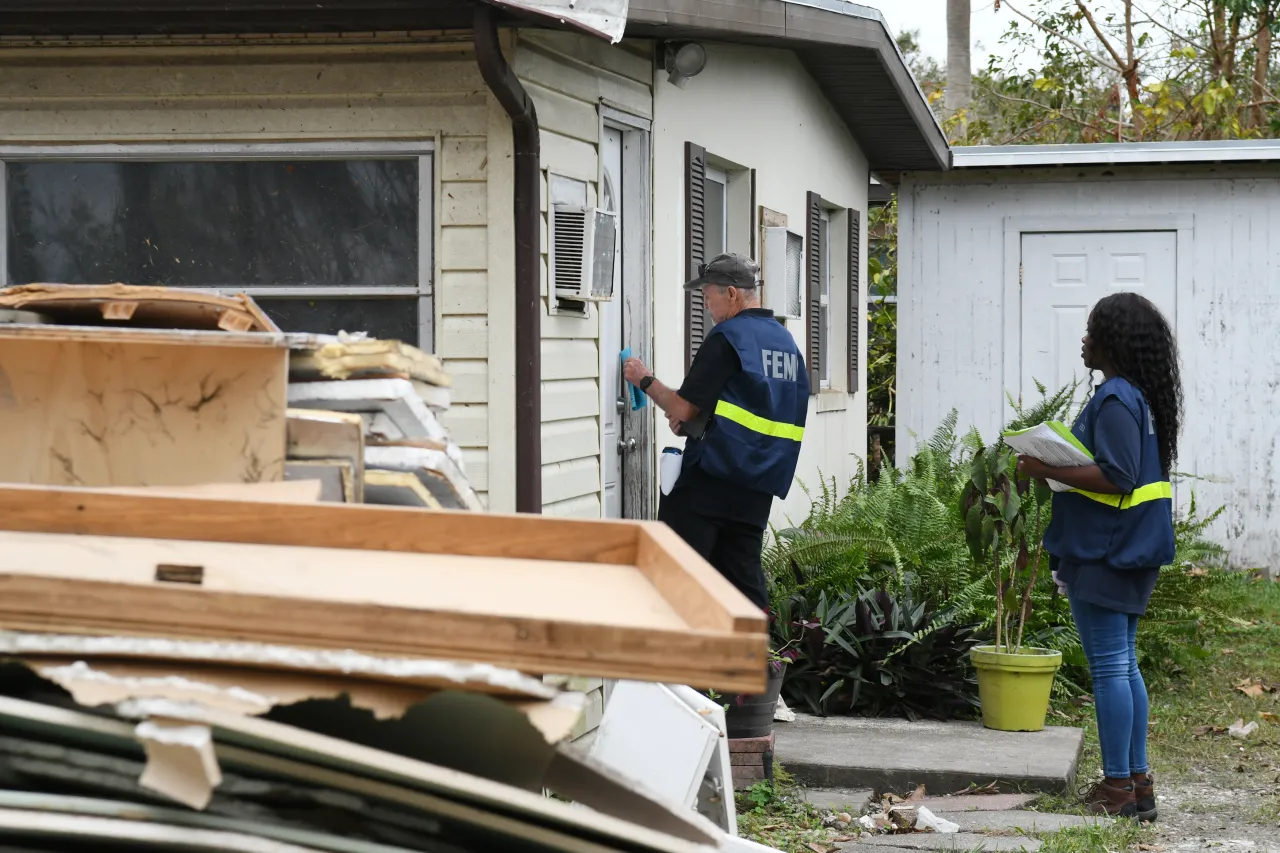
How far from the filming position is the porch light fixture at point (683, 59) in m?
7.16

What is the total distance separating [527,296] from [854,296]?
628 cm

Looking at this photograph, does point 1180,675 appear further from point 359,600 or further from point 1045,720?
point 359,600

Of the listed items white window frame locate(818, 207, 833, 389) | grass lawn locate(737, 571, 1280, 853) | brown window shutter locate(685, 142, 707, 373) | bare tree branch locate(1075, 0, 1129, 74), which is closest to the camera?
grass lawn locate(737, 571, 1280, 853)

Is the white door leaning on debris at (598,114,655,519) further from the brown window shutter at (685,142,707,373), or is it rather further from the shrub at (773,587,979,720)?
the shrub at (773,587,979,720)

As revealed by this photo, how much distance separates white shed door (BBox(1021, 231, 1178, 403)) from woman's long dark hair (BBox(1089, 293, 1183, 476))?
6412 mm

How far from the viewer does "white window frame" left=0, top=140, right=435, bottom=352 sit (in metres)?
5.85

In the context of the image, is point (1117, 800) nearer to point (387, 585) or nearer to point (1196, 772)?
point (1196, 772)

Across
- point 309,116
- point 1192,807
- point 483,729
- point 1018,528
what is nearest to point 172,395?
point 483,729

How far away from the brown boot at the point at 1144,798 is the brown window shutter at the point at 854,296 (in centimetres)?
611

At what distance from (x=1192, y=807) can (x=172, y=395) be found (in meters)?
4.58

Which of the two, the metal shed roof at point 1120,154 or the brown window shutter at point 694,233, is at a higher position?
the metal shed roof at point 1120,154

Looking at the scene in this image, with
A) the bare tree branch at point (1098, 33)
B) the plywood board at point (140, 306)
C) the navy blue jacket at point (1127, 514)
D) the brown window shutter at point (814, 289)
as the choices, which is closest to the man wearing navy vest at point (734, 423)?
the navy blue jacket at point (1127, 514)

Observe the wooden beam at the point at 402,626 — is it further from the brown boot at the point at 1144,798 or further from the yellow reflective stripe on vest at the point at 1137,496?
the brown boot at the point at 1144,798

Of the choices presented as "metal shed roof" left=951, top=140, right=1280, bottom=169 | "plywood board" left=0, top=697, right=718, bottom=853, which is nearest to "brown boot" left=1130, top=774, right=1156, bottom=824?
"plywood board" left=0, top=697, right=718, bottom=853
